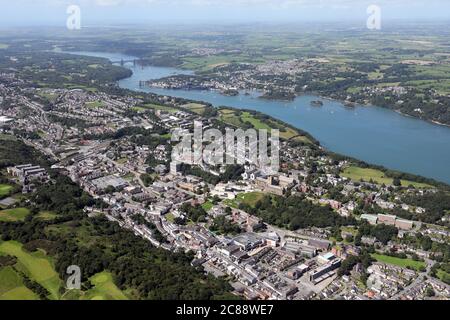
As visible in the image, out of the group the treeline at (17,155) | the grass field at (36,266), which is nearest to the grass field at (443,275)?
the grass field at (36,266)

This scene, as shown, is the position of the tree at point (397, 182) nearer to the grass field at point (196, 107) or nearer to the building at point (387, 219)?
the building at point (387, 219)

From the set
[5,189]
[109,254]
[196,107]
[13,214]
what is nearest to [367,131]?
[196,107]

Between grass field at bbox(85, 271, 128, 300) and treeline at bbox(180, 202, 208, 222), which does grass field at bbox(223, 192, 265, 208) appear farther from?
grass field at bbox(85, 271, 128, 300)

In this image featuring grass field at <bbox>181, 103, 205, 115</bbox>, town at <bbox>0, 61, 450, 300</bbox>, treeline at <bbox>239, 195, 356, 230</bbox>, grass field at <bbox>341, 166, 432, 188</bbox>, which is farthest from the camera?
grass field at <bbox>181, 103, 205, 115</bbox>

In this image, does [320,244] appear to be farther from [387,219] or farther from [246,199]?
[246,199]

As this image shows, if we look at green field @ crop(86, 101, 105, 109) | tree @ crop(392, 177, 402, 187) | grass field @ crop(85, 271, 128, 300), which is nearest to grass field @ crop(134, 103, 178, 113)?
green field @ crop(86, 101, 105, 109)
